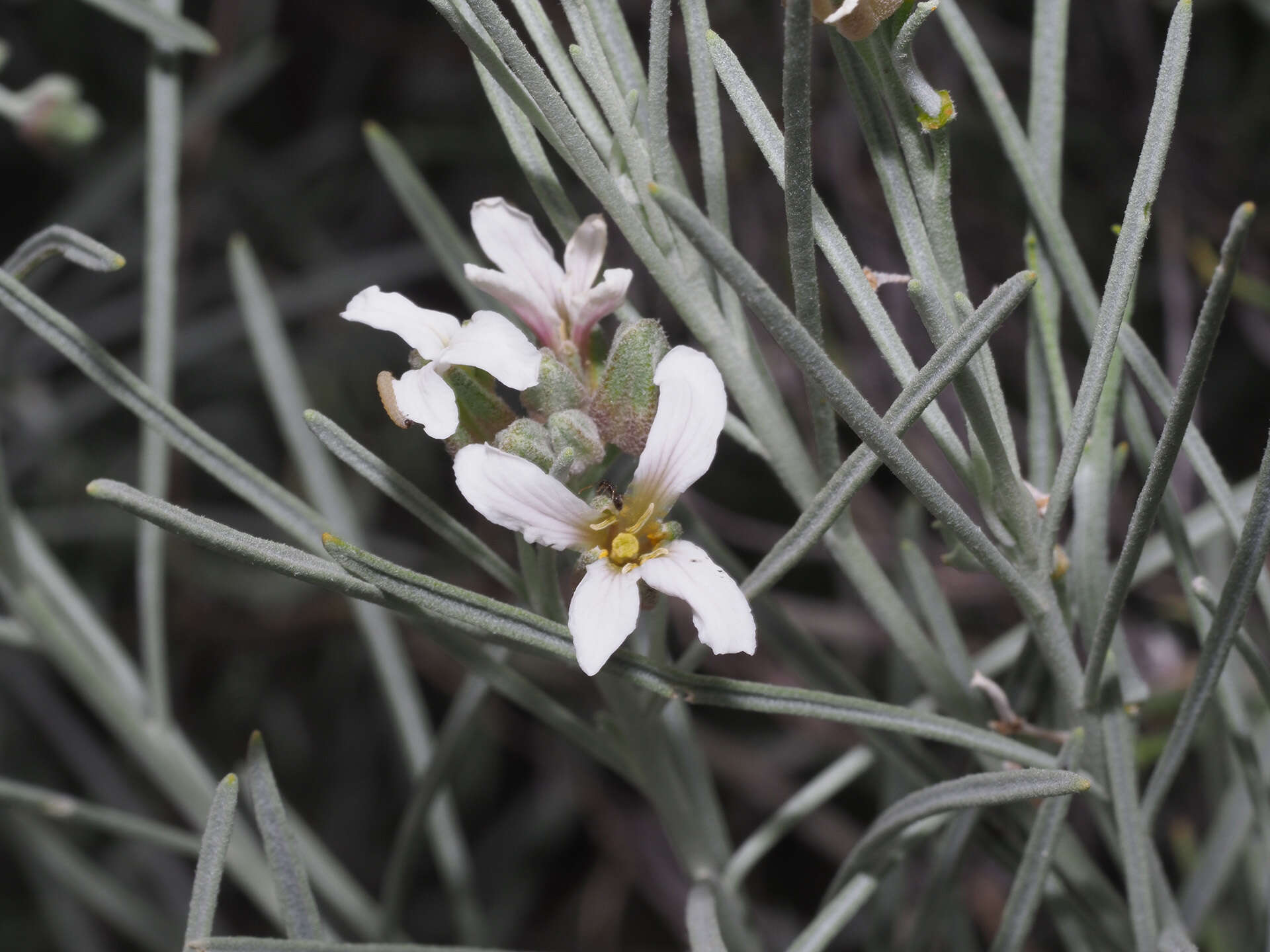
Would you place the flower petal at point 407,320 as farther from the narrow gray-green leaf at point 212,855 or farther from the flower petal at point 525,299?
the narrow gray-green leaf at point 212,855

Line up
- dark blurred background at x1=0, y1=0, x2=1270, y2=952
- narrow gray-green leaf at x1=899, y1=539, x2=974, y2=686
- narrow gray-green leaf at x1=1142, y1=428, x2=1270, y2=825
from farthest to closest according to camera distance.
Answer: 1. dark blurred background at x1=0, y1=0, x2=1270, y2=952
2. narrow gray-green leaf at x1=899, y1=539, x2=974, y2=686
3. narrow gray-green leaf at x1=1142, y1=428, x2=1270, y2=825

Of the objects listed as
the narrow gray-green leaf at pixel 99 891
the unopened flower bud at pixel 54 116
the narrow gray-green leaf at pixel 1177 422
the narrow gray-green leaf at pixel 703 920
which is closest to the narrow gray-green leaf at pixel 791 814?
the narrow gray-green leaf at pixel 703 920

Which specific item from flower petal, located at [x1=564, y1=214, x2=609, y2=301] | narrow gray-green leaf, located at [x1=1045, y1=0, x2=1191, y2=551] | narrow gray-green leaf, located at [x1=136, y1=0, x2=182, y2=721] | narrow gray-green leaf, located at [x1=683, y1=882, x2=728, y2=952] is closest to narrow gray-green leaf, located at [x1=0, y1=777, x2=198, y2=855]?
narrow gray-green leaf, located at [x1=136, y1=0, x2=182, y2=721]

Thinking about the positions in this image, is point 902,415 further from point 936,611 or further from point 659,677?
point 936,611

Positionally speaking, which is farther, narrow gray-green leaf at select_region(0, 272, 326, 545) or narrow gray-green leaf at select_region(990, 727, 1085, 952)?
narrow gray-green leaf at select_region(0, 272, 326, 545)

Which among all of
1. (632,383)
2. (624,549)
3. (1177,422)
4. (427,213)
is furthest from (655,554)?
(427,213)

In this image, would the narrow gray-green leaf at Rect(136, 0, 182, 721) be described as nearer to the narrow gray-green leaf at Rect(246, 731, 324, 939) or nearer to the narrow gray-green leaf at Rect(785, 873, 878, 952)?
the narrow gray-green leaf at Rect(246, 731, 324, 939)

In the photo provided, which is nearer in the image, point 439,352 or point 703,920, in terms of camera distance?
point 439,352
